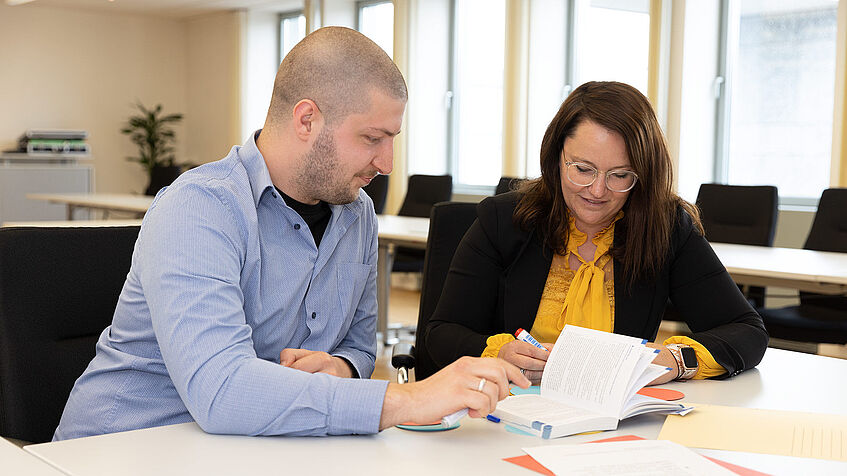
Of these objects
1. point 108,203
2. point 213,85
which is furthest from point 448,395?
point 213,85

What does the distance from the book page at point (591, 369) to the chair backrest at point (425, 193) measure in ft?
12.9

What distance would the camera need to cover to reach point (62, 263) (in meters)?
1.58

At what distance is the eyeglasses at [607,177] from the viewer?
186cm

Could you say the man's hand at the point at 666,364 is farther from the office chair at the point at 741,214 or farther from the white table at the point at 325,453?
the office chair at the point at 741,214

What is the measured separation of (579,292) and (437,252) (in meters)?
0.41

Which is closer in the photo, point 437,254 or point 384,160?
point 384,160

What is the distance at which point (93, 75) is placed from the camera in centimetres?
1042

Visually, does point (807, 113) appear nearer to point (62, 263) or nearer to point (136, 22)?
point (62, 263)

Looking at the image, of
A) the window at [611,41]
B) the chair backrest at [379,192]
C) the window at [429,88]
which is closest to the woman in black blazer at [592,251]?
the chair backrest at [379,192]

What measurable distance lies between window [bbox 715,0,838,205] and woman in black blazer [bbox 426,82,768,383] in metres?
4.15

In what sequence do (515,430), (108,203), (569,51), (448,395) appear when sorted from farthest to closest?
(569,51)
(108,203)
(515,430)
(448,395)

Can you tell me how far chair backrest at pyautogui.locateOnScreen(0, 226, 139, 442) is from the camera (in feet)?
5.00

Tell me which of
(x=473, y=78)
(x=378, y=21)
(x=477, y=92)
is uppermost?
(x=378, y=21)

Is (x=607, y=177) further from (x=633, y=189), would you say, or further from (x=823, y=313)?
(x=823, y=313)
